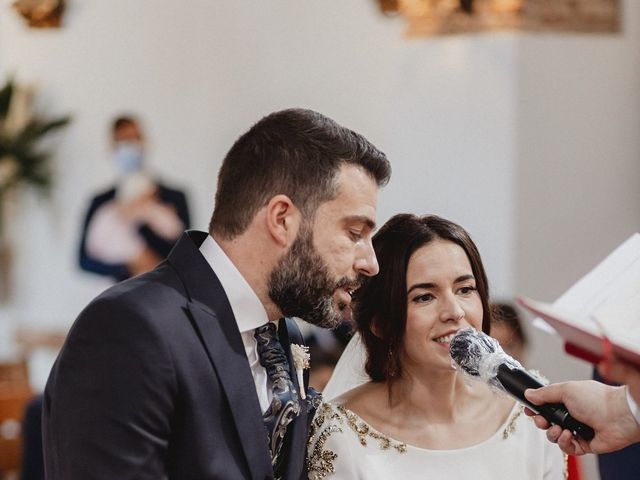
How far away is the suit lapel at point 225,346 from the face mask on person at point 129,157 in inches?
298

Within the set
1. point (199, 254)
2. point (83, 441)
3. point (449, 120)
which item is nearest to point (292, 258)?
point (199, 254)

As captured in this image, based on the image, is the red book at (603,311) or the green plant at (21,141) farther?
the green plant at (21,141)

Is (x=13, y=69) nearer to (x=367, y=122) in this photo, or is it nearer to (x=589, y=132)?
(x=367, y=122)

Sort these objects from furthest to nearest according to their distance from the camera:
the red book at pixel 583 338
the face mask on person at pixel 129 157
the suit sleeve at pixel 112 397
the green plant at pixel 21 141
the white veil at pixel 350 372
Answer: the green plant at pixel 21 141
the face mask on person at pixel 129 157
the white veil at pixel 350 372
the suit sleeve at pixel 112 397
the red book at pixel 583 338

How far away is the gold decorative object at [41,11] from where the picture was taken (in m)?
10.9

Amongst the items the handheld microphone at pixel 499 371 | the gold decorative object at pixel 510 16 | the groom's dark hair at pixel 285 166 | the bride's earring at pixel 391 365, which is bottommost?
the bride's earring at pixel 391 365

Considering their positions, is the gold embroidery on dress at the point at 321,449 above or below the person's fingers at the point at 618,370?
below

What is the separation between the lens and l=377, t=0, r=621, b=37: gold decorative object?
23.6 ft

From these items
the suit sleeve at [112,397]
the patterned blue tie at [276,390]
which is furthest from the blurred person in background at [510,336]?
the suit sleeve at [112,397]

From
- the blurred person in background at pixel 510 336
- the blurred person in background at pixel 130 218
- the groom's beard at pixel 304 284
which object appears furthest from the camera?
the blurred person in background at pixel 130 218

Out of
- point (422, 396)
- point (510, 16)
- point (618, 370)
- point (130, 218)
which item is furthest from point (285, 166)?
point (130, 218)

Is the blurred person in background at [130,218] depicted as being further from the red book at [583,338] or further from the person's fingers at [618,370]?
the person's fingers at [618,370]

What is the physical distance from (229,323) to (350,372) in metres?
0.97

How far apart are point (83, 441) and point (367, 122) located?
6.00 metres
